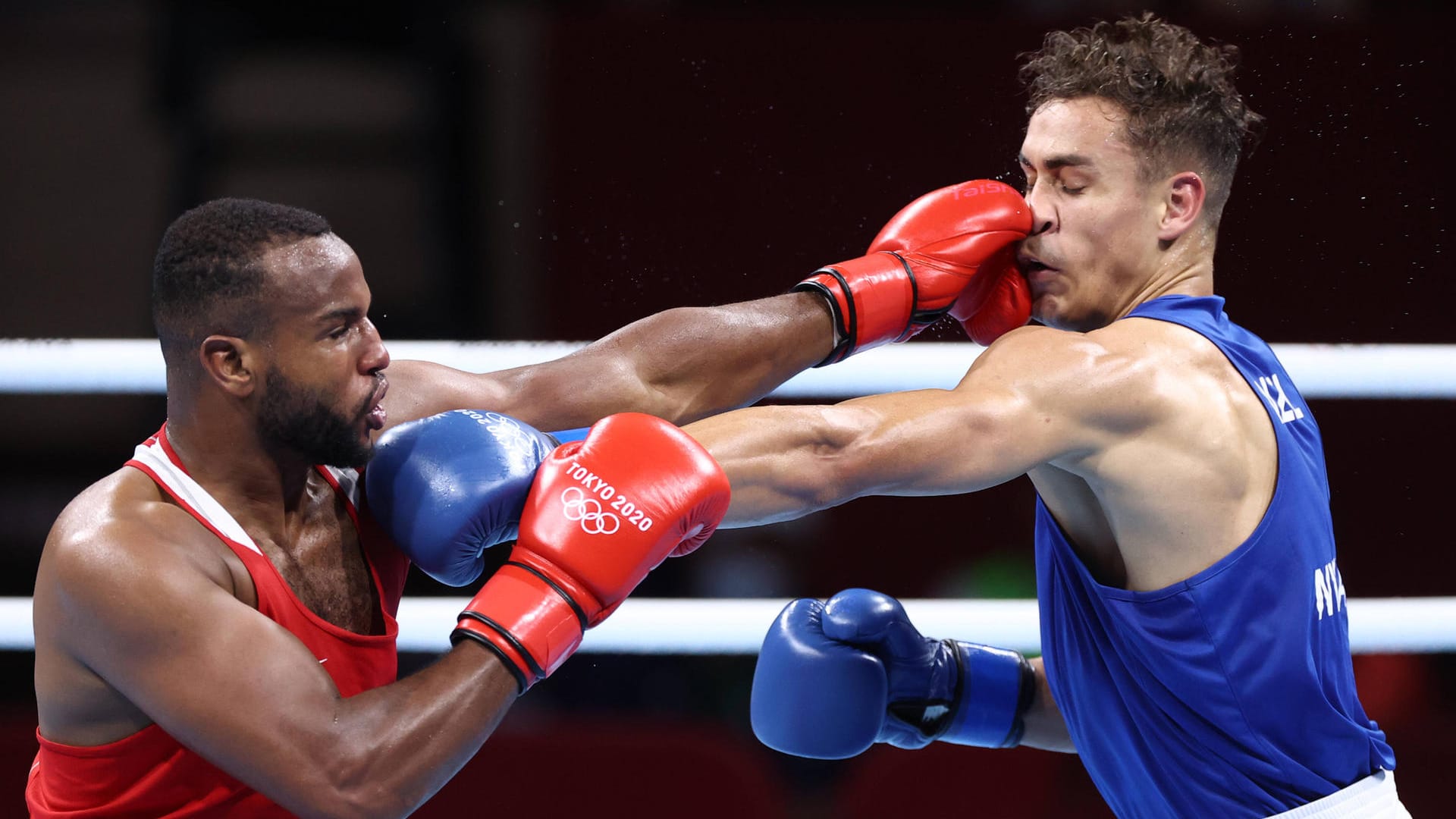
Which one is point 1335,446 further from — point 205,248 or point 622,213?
point 205,248

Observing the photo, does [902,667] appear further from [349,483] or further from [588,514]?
[349,483]

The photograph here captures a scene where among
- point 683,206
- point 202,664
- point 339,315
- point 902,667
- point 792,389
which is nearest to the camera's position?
point 202,664

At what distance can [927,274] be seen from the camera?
8.60 ft

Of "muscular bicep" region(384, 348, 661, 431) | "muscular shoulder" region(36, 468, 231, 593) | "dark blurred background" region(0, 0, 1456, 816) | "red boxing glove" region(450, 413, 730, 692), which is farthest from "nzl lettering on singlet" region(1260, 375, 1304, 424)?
"dark blurred background" region(0, 0, 1456, 816)

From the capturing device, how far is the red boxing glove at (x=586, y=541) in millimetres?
1790

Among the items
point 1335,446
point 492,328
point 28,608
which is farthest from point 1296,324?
point 28,608

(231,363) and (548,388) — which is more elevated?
(231,363)

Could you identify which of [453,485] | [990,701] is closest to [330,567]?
[453,485]

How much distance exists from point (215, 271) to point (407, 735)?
29.3 inches

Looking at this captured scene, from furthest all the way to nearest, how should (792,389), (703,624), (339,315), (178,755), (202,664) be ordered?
(792,389), (703,624), (339,315), (178,755), (202,664)

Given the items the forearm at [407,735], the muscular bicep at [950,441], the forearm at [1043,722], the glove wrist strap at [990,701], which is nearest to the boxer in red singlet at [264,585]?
the forearm at [407,735]

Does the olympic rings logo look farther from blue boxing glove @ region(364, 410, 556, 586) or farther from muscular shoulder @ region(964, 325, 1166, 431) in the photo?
muscular shoulder @ region(964, 325, 1166, 431)

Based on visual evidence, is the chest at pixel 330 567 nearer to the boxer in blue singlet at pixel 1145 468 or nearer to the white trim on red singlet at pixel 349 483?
the white trim on red singlet at pixel 349 483

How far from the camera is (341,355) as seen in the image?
1939 mm
